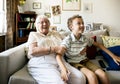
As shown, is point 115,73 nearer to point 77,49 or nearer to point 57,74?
point 77,49

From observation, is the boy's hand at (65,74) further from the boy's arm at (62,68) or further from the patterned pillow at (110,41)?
the patterned pillow at (110,41)

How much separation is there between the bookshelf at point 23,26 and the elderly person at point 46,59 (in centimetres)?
268

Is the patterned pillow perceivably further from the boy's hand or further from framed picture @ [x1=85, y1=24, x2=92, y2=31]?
framed picture @ [x1=85, y1=24, x2=92, y2=31]

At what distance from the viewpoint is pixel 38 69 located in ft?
6.98

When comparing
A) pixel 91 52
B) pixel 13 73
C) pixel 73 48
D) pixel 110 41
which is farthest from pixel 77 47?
pixel 13 73

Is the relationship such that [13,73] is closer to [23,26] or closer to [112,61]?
[112,61]

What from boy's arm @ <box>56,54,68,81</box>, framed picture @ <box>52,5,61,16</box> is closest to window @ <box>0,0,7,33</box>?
framed picture @ <box>52,5,61,16</box>

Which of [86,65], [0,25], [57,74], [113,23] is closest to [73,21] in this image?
[86,65]

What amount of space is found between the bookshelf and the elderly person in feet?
8.79

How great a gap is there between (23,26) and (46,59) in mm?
3233

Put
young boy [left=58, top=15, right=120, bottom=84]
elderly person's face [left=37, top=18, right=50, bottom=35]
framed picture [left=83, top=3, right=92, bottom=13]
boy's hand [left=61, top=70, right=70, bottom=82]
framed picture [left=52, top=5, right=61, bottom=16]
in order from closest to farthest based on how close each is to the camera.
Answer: boy's hand [left=61, top=70, right=70, bottom=82] → young boy [left=58, top=15, right=120, bottom=84] → elderly person's face [left=37, top=18, right=50, bottom=35] → framed picture [left=83, top=3, right=92, bottom=13] → framed picture [left=52, top=5, right=61, bottom=16]

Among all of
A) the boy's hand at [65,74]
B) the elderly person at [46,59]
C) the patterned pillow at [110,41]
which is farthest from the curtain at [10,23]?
the boy's hand at [65,74]

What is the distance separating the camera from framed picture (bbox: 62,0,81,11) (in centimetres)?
515

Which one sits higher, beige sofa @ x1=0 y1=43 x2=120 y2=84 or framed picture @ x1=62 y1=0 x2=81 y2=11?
framed picture @ x1=62 y1=0 x2=81 y2=11
